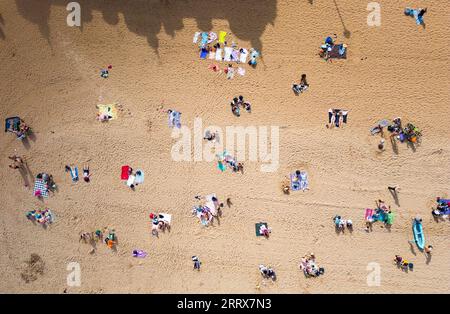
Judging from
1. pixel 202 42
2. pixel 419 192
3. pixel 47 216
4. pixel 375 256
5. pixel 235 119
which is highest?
pixel 202 42

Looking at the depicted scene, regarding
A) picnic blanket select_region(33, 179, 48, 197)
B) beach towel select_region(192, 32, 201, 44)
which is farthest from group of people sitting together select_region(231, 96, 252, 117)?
picnic blanket select_region(33, 179, 48, 197)

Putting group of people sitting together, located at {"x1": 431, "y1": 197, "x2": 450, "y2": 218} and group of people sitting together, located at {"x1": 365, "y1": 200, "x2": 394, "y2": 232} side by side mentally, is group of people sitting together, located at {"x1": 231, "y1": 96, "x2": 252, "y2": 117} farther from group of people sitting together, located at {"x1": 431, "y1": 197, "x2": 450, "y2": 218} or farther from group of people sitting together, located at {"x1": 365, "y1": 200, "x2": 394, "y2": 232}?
group of people sitting together, located at {"x1": 431, "y1": 197, "x2": 450, "y2": 218}

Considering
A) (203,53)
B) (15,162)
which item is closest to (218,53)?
(203,53)

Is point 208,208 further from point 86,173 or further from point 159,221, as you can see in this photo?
point 86,173

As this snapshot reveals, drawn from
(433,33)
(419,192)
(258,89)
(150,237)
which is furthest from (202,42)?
(419,192)

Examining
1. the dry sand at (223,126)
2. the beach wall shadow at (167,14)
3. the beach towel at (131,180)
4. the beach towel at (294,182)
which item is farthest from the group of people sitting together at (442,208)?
the beach towel at (131,180)

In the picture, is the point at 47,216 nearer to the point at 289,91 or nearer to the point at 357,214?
the point at 289,91
